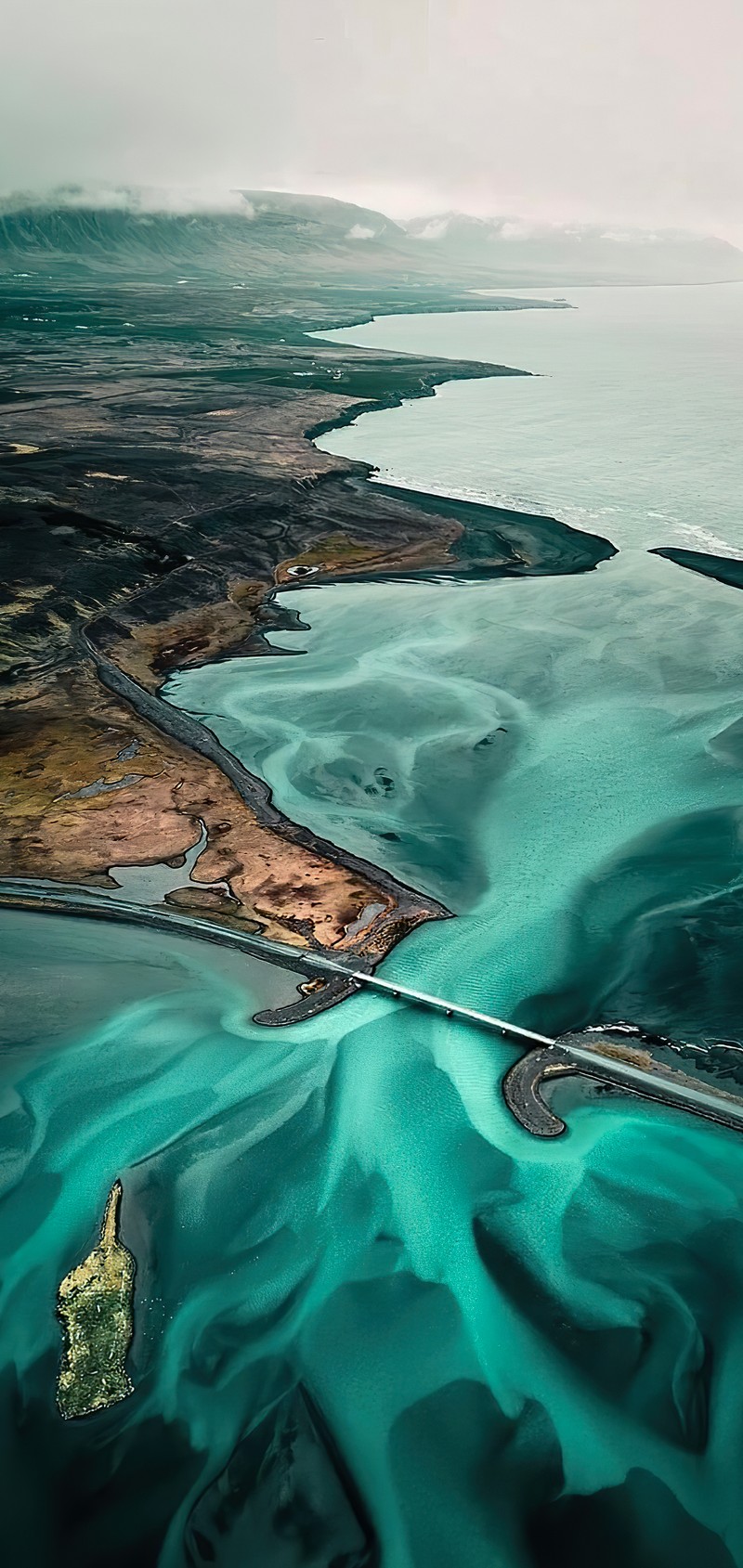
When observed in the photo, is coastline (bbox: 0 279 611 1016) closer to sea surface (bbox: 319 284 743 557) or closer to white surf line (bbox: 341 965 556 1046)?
white surf line (bbox: 341 965 556 1046)

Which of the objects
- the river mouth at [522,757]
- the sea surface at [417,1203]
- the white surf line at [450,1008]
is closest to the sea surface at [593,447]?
the river mouth at [522,757]

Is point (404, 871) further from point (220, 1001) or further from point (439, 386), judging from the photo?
point (439, 386)

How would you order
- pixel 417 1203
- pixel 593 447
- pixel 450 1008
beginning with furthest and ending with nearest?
pixel 593 447
pixel 450 1008
pixel 417 1203

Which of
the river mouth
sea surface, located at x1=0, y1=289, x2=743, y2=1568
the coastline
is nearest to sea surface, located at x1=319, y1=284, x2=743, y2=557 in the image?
the coastline

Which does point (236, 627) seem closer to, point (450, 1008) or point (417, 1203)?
point (450, 1008)

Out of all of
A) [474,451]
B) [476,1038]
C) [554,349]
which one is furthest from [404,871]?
[554,349]

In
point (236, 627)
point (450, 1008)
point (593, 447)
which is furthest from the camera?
point (593, 447)

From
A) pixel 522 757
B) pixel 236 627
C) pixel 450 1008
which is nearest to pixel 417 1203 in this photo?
pixel 450 1008
